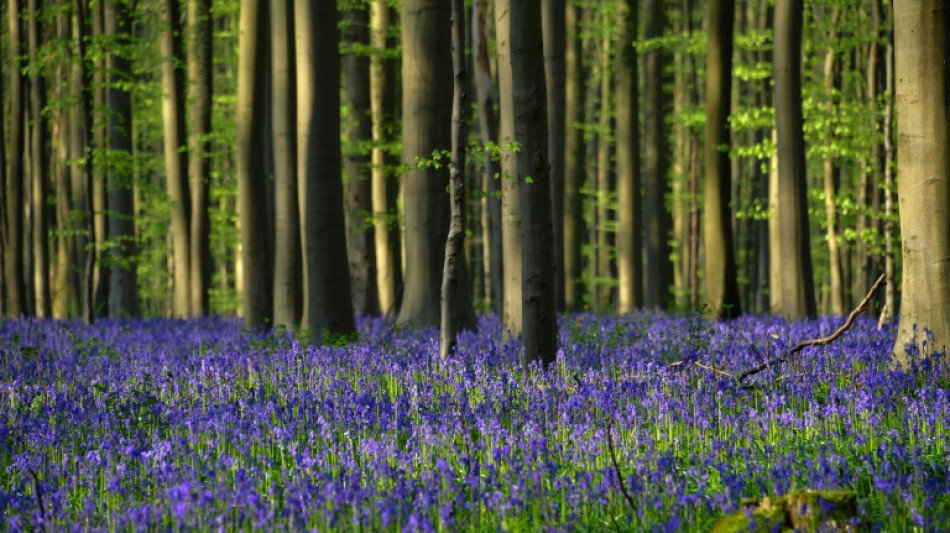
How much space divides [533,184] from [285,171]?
23.6ft

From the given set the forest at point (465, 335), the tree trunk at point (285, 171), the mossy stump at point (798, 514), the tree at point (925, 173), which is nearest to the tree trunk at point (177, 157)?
the forest at point (465, 335)

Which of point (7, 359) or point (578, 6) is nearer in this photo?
point (7, 359)

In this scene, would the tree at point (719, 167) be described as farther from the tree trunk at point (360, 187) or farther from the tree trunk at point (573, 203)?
the tree trunk at point (360, 187)

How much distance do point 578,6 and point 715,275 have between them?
14227 mm

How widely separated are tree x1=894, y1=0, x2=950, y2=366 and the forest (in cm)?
3

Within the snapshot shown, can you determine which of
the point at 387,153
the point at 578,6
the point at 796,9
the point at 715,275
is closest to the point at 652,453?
the point at 715,275

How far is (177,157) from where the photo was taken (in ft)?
76.6

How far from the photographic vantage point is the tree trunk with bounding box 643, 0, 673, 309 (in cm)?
2284

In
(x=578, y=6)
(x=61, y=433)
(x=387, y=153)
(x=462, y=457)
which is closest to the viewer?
(x=462, y=457)

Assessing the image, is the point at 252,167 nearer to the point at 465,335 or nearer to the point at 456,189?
the point at 465,335

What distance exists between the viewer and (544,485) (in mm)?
5488

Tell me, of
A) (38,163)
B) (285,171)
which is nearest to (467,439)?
(285,171)

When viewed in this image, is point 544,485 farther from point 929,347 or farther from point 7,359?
point 7,359

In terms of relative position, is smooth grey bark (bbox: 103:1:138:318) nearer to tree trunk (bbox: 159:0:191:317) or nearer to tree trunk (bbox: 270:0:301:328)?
tree trunk (bbox: 159:0:191:317)
